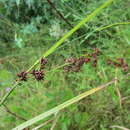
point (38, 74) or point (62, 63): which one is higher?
point (62, 63)

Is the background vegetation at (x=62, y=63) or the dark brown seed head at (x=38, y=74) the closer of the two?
the dark brown seed head at (x=38, y=74)

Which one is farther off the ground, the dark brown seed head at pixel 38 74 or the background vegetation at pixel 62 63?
the background vegetation at pixel 62 63

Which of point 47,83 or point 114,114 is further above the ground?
point 47,83

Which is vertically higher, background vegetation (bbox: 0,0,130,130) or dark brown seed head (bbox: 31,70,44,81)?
background vegetation (bbox: 0,0,130,130)

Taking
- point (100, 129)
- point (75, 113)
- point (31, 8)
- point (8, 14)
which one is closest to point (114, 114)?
point (100, 129)

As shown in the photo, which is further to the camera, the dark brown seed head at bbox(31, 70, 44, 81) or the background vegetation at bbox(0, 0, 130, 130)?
the background vegetation at bbox(0, 0, 130, 130)

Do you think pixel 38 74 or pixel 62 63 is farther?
pixel 62 63

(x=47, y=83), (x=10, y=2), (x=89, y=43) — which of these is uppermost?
(x=10, y=2)

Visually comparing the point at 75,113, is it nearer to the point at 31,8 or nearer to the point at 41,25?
the point at 41,25
